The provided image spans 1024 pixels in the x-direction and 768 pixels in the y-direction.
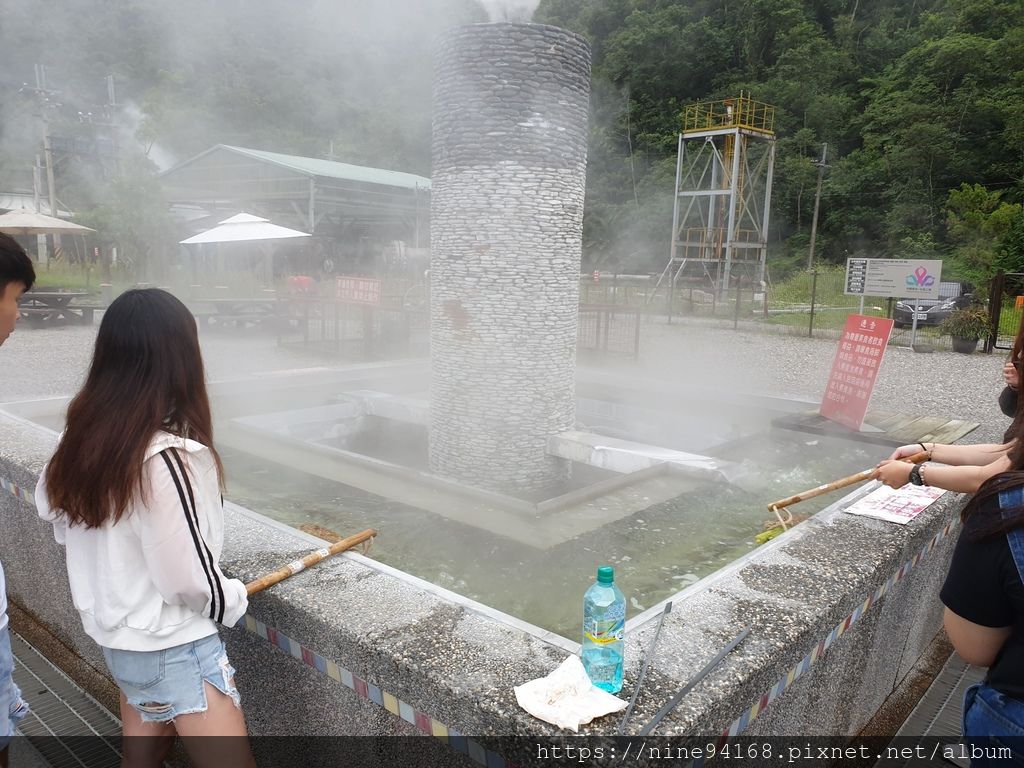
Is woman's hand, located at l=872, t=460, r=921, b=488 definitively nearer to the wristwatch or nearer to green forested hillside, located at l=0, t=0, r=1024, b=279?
the wristwatch

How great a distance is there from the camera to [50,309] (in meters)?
13.5

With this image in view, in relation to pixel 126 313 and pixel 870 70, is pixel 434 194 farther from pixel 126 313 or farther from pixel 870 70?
pixel 870 70

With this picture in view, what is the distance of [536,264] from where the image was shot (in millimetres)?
4613

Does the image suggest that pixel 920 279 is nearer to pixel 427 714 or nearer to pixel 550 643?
pixel 550 643

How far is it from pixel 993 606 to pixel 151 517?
5.78 feet

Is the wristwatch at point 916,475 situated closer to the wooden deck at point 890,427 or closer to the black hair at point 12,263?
the black hair at point 12,263

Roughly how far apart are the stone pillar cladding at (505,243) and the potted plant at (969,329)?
36.5 feet

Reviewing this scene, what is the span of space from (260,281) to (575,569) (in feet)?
61.1

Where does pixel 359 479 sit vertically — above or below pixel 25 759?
above

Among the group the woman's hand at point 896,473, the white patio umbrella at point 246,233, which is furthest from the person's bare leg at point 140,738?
the white patio umbrella at point 246,233

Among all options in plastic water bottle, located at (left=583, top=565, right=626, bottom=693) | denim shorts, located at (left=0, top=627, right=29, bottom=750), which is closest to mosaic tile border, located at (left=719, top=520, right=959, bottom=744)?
plastic water bottle, located at (left=583, top=565, right=626, bottom=693)

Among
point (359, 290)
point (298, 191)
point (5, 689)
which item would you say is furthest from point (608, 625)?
point (298, 191)

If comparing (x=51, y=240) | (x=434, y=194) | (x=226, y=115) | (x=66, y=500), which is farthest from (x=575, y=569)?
(x=51, y=240)

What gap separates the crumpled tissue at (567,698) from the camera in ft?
4.86
